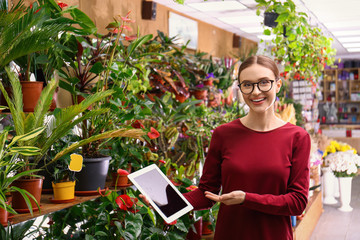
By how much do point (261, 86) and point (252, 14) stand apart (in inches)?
194

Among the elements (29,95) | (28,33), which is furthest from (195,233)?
(28,33)

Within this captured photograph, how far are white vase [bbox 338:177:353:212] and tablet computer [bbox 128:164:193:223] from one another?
4.63 metres

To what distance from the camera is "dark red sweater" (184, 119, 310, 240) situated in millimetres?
1716

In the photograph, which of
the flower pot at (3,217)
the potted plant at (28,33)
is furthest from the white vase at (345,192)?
the flower pot at (3,217)

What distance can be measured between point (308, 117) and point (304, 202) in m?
7.48

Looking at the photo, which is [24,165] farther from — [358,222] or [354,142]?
[354,142]

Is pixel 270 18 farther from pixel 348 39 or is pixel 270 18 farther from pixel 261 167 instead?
pixel 348 39

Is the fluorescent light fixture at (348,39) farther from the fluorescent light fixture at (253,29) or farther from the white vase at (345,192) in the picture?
the white vase at (345,192)

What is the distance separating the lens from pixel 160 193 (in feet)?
5.77

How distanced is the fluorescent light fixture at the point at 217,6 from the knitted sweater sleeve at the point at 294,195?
4099 mm

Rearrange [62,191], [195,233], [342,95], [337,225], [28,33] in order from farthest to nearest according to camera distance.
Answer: [342,95], [337,225], [195,233], [62,191], [28,33]

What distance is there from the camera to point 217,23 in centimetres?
718

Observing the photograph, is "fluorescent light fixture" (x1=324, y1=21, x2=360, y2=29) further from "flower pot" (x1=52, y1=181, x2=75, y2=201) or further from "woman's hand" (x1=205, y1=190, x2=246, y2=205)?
"woman's hand" (x1=205, y1=190, x2=246, y2=205)

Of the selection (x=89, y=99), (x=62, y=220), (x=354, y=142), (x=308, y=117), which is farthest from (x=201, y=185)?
(x=354, y=142)
